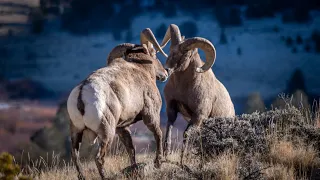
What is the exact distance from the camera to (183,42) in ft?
51.4

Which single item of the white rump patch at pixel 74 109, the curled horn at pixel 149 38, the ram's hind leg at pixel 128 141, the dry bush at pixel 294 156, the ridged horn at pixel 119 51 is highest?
the curled horn at pixel 149 38

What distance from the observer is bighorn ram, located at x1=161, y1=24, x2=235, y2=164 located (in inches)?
614

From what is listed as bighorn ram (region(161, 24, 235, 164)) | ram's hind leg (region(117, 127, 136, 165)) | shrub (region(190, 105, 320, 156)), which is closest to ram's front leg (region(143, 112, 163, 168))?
ram's hind leg (region(117, 127, 136, 165))

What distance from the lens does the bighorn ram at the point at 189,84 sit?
15.6m

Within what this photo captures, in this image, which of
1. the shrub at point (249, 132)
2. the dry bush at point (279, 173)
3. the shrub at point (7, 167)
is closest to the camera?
the shrub at point (7, 167)

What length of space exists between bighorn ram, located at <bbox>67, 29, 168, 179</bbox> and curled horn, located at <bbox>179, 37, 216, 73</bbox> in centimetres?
61

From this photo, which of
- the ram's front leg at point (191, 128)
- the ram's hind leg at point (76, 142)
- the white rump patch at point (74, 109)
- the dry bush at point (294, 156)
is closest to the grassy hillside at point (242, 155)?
the dry bush at point (294, 156)

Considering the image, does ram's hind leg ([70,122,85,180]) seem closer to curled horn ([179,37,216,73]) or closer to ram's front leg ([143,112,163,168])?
ram's front leg ([143,112,163,168])

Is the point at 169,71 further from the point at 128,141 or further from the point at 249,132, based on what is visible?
the point at 249,132

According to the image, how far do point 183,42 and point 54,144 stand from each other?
3555cm

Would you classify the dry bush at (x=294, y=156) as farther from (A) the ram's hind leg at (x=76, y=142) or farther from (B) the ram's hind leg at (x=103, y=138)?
(A) the ram's hind leg at (x=76, y=142)

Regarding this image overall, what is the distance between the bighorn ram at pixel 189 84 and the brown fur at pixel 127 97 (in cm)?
83

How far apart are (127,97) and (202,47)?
11.4ft

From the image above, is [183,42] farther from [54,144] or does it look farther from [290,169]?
[54,144]
